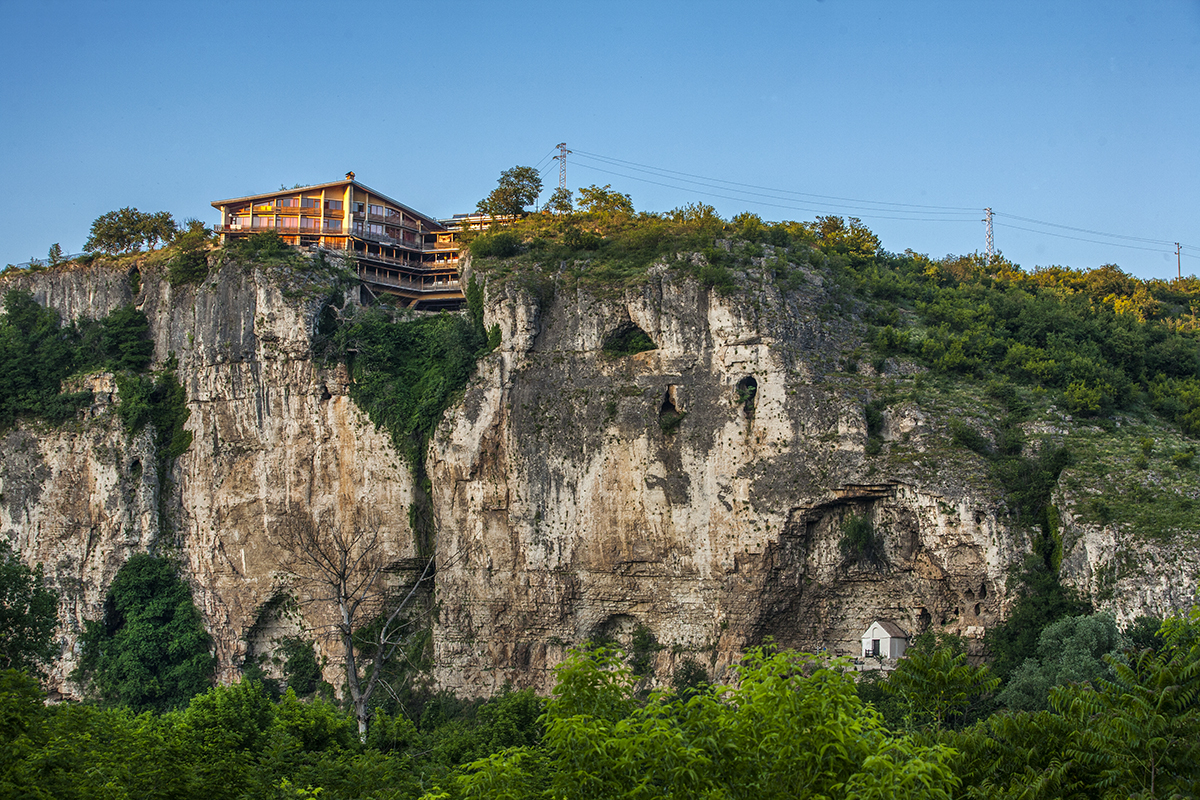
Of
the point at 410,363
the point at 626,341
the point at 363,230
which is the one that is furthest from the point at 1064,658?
the point at 363,230

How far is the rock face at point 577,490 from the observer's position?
140ft

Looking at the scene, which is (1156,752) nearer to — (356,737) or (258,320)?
(356,737)

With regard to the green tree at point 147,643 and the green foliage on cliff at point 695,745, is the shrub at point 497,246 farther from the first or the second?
the green foliage on cliff at point 695,745

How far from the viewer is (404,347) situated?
52.3 meters

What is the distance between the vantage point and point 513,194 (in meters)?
60.4

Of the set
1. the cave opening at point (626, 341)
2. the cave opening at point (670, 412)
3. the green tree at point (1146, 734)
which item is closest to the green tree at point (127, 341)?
the cave opening at point (626, 341)

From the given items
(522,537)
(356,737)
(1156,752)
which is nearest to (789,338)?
(522,537)

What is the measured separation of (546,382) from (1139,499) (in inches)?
880

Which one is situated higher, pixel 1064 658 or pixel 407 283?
pixel 407 283

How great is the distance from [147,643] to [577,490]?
68.3ft

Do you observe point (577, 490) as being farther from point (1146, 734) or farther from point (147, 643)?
point (1146, 734)

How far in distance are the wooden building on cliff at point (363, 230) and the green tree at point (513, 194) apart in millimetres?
3163

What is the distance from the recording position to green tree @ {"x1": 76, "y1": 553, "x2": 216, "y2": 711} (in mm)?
51125

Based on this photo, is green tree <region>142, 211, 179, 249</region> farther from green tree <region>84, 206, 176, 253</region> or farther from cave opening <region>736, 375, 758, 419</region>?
cave opening <region>736, 375, 758, 419</region>
